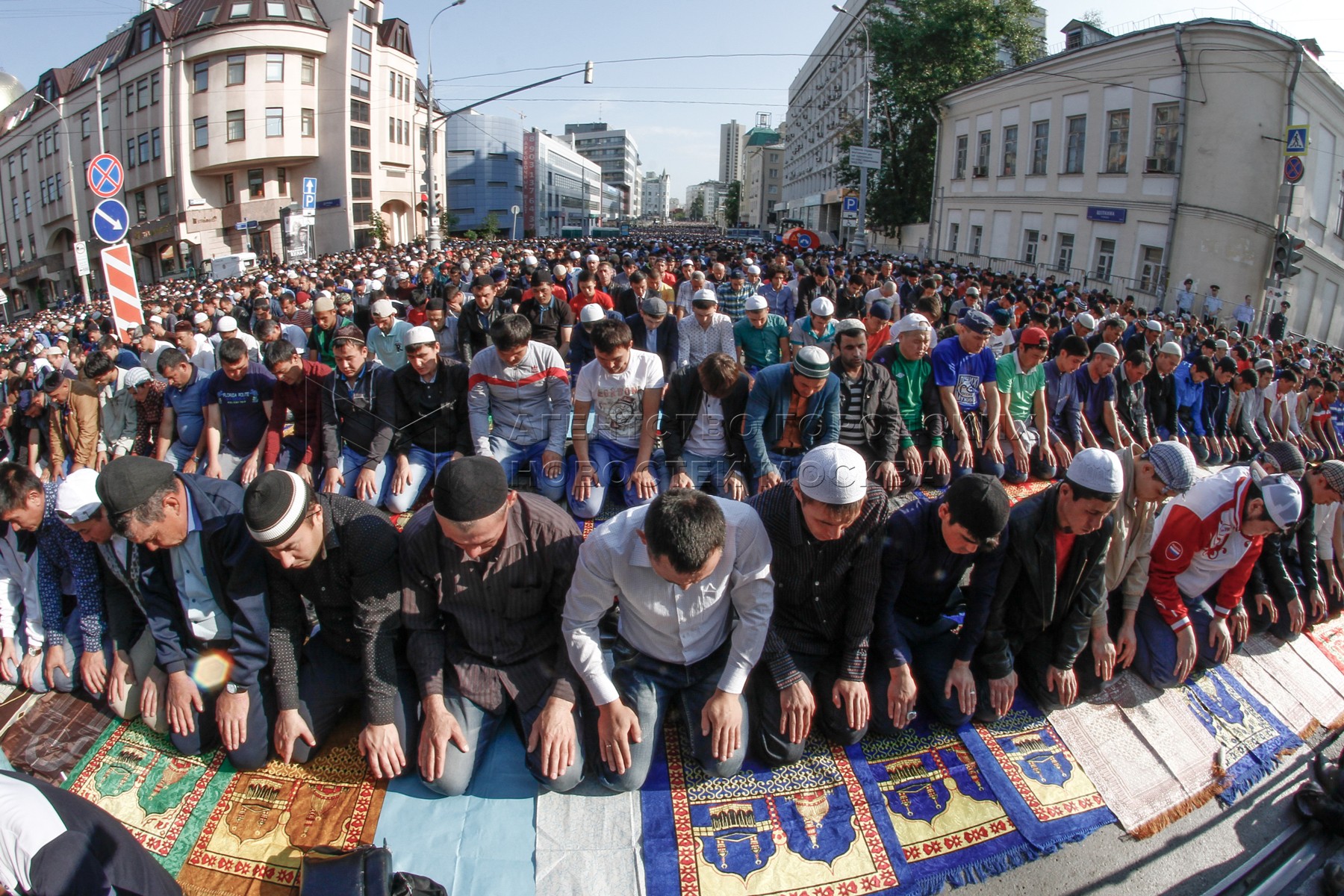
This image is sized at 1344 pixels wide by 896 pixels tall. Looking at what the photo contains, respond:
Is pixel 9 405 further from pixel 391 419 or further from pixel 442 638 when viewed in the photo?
pixel 442 638

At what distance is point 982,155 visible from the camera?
28797mm

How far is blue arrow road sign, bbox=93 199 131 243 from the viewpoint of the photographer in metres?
6.86

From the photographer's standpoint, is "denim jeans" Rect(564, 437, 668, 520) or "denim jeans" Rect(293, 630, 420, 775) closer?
"denim jeans" Rect(293, 630, 420, 775)

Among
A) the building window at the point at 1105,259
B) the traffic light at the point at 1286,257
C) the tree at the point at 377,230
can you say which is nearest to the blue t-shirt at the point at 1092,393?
the traffic light at the point at 1286,257

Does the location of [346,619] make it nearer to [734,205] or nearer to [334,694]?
[334,694]

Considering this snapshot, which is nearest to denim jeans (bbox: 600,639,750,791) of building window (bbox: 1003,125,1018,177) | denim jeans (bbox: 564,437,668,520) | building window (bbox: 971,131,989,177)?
denim jeans (bbox: 564,437,668,520)

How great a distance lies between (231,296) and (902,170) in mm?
32796

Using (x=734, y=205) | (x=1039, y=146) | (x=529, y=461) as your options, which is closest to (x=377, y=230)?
(x=1039, y=146)

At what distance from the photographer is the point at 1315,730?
3570mm

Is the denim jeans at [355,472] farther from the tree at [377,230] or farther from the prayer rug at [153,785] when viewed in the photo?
the tree at [377,230]

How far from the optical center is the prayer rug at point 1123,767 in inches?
116

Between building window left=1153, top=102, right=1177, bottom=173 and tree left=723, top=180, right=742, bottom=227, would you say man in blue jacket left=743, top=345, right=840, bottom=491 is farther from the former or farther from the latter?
tree left=723, top=180, right=742, bottom=227

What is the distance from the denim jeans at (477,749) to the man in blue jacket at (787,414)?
2.16 meters

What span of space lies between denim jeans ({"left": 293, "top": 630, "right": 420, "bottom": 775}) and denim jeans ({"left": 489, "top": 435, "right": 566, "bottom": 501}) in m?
2.07
